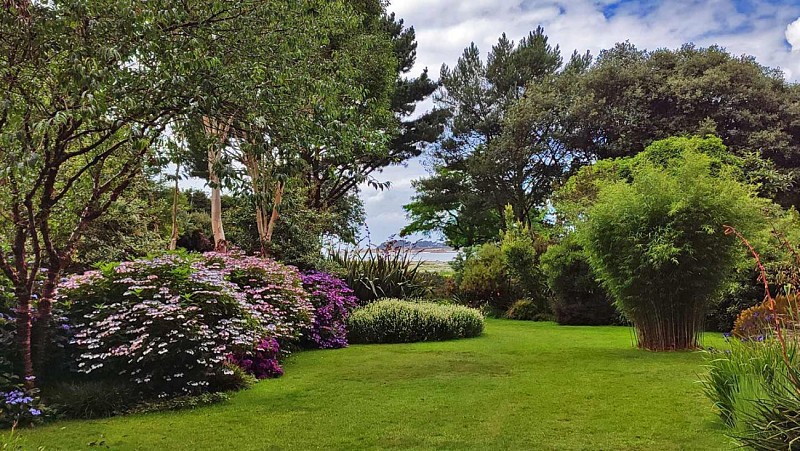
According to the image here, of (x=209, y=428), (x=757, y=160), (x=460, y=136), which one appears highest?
(x=460, y=136)

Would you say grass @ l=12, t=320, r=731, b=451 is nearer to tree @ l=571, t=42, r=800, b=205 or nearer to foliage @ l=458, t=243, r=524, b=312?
foliage @ l=458, t=243, r=524, b=312

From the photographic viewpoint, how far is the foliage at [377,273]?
10.6 m

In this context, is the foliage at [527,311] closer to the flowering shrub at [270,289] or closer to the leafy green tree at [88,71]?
the flowering shrub at [270,289]

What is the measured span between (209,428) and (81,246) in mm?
6782

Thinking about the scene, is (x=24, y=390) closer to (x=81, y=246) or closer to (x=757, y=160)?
(x=81, y=246)

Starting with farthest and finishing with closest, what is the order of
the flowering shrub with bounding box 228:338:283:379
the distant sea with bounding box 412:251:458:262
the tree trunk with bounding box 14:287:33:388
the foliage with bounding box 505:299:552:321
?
the foliage with bounding box 505:299:552:321
the distant sea with bounding box 412:251:458:262
the flowering shrub with bounding box 228:338:283:379
the tree trunk with bounding box 14:287:33:388

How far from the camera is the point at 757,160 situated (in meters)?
14.9

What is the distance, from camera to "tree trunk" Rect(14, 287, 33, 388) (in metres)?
4.29

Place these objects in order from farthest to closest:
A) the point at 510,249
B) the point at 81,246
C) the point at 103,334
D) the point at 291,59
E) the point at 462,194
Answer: the point at 462,194 → the point at 510,249 → the point at 81,246 → the point at 291,59 → the point at 103,334

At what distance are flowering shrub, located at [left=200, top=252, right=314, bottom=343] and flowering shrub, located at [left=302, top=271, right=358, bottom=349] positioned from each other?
700mm

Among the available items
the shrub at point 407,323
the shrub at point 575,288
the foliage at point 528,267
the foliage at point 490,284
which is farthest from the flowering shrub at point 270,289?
the foliage at point 490,284

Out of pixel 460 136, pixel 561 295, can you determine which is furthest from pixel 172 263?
pixel 460 136

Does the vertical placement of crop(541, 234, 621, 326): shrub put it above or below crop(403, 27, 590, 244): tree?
below

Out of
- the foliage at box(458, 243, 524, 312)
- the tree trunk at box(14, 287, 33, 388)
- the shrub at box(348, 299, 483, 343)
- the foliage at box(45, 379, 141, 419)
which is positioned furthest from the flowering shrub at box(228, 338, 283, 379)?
the foliage at box(458, 243, 524, 312)
